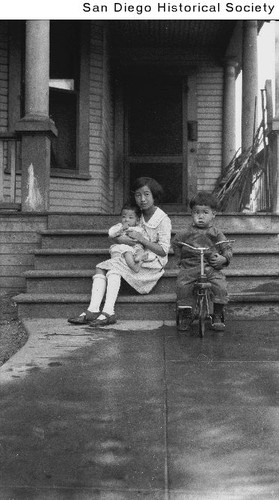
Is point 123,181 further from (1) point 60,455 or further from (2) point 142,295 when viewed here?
(1) point 60,455

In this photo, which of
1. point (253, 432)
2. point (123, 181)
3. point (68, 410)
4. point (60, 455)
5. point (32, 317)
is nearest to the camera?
point (60, 455)

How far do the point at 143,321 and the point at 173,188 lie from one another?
18.0 ft

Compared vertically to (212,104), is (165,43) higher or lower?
higher

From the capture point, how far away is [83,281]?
528 cm

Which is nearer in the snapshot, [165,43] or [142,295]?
[142,295]

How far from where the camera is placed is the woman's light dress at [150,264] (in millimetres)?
4859

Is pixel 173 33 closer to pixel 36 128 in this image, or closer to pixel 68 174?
pixel 68 174

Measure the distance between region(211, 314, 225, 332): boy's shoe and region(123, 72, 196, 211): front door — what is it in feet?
18.5

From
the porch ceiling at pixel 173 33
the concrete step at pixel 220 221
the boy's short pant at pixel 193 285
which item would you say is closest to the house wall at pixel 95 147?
the porch ceiling at pixel 173 33

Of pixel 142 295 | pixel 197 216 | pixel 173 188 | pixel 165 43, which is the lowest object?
pixel 142 295

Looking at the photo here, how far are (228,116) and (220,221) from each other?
4398mm

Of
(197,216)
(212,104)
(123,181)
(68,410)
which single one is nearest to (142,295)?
(197,216)

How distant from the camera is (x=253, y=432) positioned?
90.8 inches

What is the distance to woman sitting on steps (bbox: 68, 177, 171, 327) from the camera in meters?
4.68
